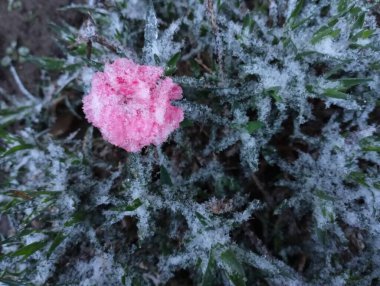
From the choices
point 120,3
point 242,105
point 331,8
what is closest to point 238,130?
point 242,105

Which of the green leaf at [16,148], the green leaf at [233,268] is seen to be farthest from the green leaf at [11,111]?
the green leaf at [233,268]

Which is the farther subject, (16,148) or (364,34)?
(16,148)

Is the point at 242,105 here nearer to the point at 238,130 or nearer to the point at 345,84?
the point at 238,130

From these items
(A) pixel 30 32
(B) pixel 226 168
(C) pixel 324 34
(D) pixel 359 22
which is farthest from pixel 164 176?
(A) pixel 30 32

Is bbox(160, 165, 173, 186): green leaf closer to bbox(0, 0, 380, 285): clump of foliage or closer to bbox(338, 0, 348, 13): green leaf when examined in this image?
bbox(0, 0, 380, 285): clump of foliage

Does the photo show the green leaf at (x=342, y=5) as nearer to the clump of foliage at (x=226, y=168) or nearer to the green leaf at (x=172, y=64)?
the clump of foliage at (x=226, y=168)

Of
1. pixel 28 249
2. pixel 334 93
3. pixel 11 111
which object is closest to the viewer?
pixel 334 93

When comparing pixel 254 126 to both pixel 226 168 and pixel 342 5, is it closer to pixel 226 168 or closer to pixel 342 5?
pixel 226 168

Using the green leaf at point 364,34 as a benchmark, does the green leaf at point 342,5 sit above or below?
above
